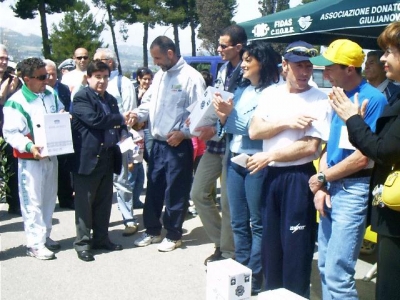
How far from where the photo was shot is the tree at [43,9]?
111ft

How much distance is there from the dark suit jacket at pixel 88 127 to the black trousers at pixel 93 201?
11cm

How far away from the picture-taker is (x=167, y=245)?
507 centimetres

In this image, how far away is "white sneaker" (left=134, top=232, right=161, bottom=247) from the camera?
522cm

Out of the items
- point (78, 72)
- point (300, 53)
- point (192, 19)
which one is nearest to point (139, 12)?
point (192, 19)

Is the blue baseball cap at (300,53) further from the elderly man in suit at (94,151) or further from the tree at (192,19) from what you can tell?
the tree at (192,19)

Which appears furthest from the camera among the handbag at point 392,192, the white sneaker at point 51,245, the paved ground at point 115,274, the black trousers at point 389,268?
the white sneaker at point 51,245

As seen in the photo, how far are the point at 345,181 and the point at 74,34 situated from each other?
33.2 meters

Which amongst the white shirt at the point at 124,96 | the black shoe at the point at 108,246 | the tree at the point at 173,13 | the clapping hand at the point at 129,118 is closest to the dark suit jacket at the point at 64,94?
the white shirt at the point at 124,96

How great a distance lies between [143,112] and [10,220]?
8.23ft

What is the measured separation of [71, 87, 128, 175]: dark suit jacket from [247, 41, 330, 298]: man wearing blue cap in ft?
6.18

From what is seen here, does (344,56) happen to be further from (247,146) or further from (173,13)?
(173,13)

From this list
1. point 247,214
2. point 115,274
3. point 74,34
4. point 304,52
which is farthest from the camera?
point 74,34

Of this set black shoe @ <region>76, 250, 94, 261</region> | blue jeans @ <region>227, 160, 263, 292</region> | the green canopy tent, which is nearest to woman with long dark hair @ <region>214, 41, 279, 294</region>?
blue jeans @ <region>227, 160, 263, 292</region>

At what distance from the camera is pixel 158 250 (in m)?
5.09
